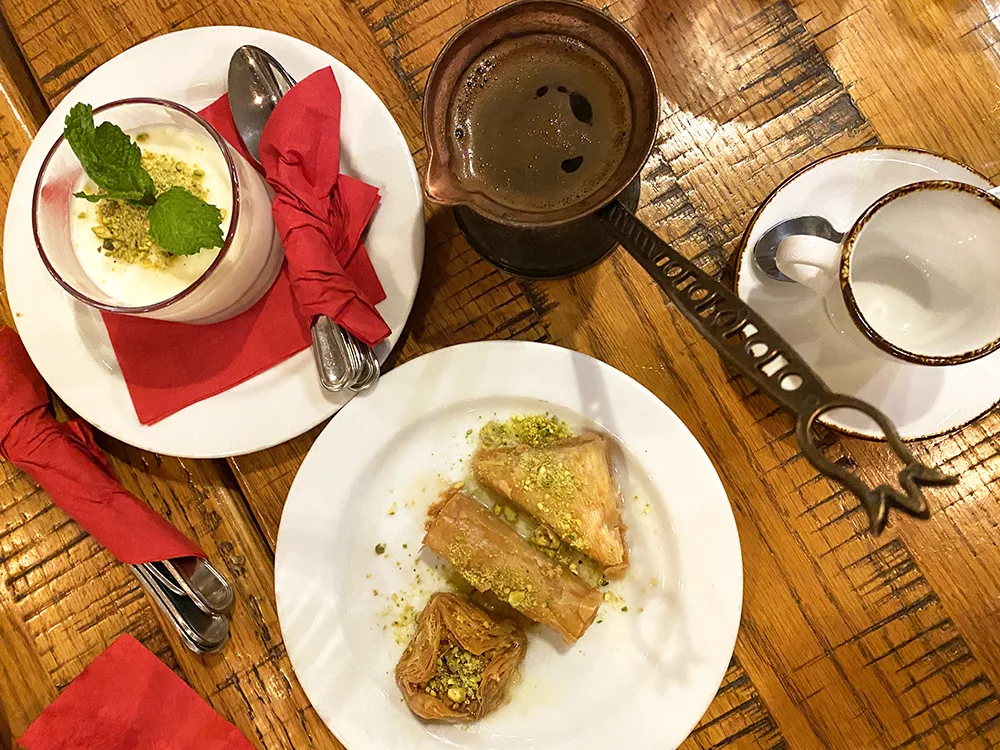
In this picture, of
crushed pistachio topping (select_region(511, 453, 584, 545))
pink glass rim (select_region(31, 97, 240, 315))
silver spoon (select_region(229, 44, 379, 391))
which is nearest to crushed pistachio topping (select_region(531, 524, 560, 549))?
crushed pistachio topping (select_region(511, 453, 584, 545))

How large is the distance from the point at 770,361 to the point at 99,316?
90 centimetres

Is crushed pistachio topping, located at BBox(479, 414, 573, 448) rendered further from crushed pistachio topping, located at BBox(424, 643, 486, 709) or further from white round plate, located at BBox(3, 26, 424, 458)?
crushed pistachio topping, located at BBox(424, 643, 486, 709)

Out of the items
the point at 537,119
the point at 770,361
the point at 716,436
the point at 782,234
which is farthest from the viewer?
the point at 716,436

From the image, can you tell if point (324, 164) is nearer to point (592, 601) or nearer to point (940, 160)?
point (592, 601)

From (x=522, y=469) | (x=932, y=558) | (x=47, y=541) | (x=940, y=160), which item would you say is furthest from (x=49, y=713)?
(x=940, y=160)

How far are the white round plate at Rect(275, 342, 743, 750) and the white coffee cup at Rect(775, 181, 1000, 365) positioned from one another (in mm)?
278

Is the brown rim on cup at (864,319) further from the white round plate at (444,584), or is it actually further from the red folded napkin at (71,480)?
the red folded napkin at (71,480)

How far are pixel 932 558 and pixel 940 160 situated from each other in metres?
0.58

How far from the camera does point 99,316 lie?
1018 mm

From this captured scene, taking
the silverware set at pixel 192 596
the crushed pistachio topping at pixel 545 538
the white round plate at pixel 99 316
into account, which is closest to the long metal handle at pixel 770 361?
the white round plate at pixel 99 316

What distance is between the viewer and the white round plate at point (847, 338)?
37.9 inches

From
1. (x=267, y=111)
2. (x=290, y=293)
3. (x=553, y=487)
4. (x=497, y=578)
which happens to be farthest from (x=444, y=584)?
(x=267, y=111)

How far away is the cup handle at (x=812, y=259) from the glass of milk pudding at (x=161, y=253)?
2.22ft

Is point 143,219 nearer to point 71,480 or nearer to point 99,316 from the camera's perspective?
point 99,316
